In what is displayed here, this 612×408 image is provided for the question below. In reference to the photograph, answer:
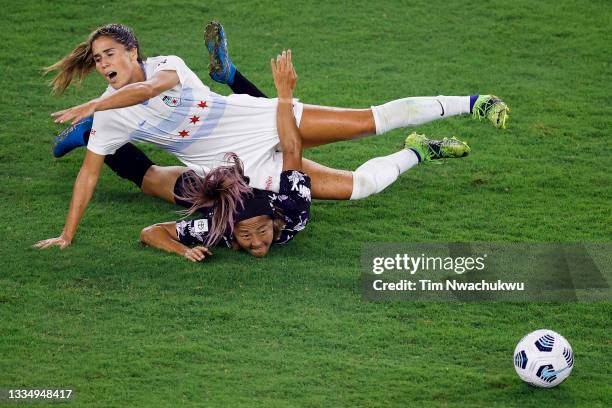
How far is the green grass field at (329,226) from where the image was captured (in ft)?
20.5

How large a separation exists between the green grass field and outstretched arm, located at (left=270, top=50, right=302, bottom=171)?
59 cm

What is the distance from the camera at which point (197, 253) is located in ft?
24.9

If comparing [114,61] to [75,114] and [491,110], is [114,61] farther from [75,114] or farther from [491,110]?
[491,110]

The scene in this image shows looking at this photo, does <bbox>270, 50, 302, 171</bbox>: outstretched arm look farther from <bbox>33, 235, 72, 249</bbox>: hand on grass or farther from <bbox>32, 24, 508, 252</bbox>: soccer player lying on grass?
<bbox>33, 235, 72, 249</bbox>: hand on grass

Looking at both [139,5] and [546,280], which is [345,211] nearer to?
[546,280]

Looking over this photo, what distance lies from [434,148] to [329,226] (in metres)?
1.05

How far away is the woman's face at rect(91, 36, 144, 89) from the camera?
7844mm

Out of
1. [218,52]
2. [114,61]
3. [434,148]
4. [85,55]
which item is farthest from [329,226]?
[85,55]

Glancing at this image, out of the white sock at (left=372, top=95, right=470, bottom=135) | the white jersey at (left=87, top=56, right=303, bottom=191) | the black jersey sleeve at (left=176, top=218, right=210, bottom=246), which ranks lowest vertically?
the black jersey sleeve at (left=176, top=218, right=210, bottom=246)

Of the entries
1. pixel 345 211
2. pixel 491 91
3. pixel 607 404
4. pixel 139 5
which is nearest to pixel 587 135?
pixel 491 91

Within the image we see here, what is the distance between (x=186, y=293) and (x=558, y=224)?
2809 mm

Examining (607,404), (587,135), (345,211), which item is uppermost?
(587,135)

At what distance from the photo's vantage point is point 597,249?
7766 mm

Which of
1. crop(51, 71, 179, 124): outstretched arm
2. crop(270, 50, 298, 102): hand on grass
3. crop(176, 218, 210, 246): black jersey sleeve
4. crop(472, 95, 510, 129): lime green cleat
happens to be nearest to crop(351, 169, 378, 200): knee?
crop(270, 50, 298, 102): hand on grass
